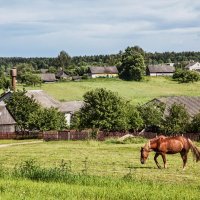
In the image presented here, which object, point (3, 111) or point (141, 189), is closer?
point (141, 189)

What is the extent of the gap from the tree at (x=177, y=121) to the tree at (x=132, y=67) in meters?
74.0

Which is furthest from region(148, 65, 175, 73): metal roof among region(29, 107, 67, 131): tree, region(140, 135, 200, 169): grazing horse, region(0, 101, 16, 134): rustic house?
region(140, 135, 200, 169): grazing horse

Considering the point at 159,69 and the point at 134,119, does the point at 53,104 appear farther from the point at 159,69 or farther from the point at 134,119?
the point at 159,69

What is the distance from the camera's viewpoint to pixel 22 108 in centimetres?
6384

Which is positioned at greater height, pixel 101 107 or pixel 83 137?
pixel 101 107

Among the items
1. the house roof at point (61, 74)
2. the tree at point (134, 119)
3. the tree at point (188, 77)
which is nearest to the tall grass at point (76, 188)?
the tree at point (134, 119)

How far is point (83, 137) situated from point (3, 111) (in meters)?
14.7

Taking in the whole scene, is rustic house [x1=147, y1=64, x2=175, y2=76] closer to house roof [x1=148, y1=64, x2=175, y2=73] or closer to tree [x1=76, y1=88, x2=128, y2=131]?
house roof [x1=148, y1=64, x2=175, y2=73]

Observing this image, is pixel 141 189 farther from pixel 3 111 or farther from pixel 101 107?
pixel 3 111

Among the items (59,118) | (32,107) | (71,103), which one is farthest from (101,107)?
(71,103)

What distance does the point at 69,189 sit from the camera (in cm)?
1257

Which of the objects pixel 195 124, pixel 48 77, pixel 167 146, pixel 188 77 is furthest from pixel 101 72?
pixel 167 146

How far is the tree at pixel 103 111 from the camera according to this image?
5450 centimetres

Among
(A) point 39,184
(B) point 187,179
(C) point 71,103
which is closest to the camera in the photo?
(A) point 39,184
